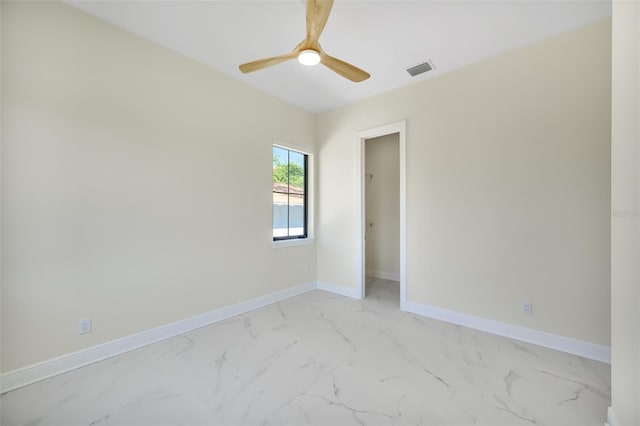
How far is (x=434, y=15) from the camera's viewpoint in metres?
2.07

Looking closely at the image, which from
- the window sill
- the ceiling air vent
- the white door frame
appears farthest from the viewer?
the window sill

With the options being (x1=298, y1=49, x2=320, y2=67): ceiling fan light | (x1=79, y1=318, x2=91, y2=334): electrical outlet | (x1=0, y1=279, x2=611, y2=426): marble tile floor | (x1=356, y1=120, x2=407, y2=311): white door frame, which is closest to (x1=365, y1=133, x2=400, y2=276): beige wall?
(x1=356, y1=120, x2=407, y2=311): white door frame

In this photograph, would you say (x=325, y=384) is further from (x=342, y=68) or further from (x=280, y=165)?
(x=280, y=165)

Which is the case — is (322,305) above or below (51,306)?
below

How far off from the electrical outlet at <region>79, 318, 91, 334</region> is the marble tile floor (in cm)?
28

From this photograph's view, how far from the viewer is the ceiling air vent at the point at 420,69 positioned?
9.06ft

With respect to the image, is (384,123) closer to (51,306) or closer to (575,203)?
(575,203)

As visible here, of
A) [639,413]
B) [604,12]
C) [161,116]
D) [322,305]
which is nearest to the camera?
[639,413]

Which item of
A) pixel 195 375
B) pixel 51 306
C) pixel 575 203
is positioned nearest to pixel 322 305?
pixel 195 375

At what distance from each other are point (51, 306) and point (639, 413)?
351 cm

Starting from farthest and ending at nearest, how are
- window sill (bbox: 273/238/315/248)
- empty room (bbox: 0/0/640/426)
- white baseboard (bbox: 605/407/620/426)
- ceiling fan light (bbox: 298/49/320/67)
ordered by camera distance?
window sill (bbox: 273/238/315/248) < ceiling fan light (bbox: 298/49/320/67) < empty room (bbox: 0/0/640/426) < white baseboard (bbox: 605/407/620/426)

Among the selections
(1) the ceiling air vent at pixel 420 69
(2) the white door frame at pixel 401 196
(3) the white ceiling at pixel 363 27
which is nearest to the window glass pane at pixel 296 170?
(2) the white door frame at pixel 401 196

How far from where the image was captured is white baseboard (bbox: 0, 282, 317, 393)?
1790mm

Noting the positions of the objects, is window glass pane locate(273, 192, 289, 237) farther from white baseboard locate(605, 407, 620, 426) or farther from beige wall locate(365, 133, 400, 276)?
white baseboard locate(605, 407, 620, 426)
